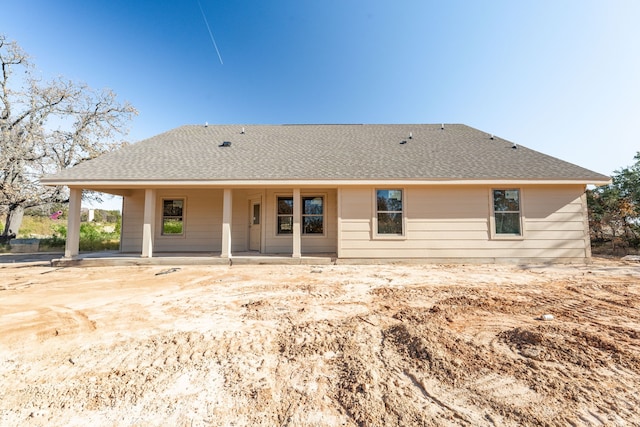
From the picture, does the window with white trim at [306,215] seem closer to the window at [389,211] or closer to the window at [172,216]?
the window at [389,211]

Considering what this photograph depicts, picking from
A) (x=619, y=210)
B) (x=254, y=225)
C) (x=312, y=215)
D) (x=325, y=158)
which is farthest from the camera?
(x=619, y=210)

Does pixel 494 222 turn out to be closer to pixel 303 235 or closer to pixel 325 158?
pixel 325 158

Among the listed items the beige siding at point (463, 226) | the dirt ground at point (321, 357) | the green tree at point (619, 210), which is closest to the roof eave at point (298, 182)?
the beige siding at point (463, 226)

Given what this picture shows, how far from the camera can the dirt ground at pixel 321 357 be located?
1820 mm

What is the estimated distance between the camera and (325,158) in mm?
9422

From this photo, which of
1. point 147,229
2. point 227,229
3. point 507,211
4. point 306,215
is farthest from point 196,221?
point 507,211

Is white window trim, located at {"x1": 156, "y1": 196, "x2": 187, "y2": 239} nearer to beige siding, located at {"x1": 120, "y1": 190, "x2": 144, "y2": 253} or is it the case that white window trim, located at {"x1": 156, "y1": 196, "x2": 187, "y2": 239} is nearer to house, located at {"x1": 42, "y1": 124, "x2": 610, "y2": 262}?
beige siding, located at {"x1": 120, "y1": 190, "x2": 144, "y2": 253}

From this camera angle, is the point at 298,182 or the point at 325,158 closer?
the point at 298,182

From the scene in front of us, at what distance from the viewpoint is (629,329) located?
315cm

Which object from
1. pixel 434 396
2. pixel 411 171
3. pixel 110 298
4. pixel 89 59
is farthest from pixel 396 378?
pixel 89 59

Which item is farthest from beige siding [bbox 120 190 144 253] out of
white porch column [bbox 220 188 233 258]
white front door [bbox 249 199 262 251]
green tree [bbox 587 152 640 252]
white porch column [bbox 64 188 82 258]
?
green tree [bbox 587 152 640 252]

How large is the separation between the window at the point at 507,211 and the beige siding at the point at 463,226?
192mm

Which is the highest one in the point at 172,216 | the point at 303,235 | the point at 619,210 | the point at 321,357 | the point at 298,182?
the point at 298,182

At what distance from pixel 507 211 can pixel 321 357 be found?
8252 millimetres
